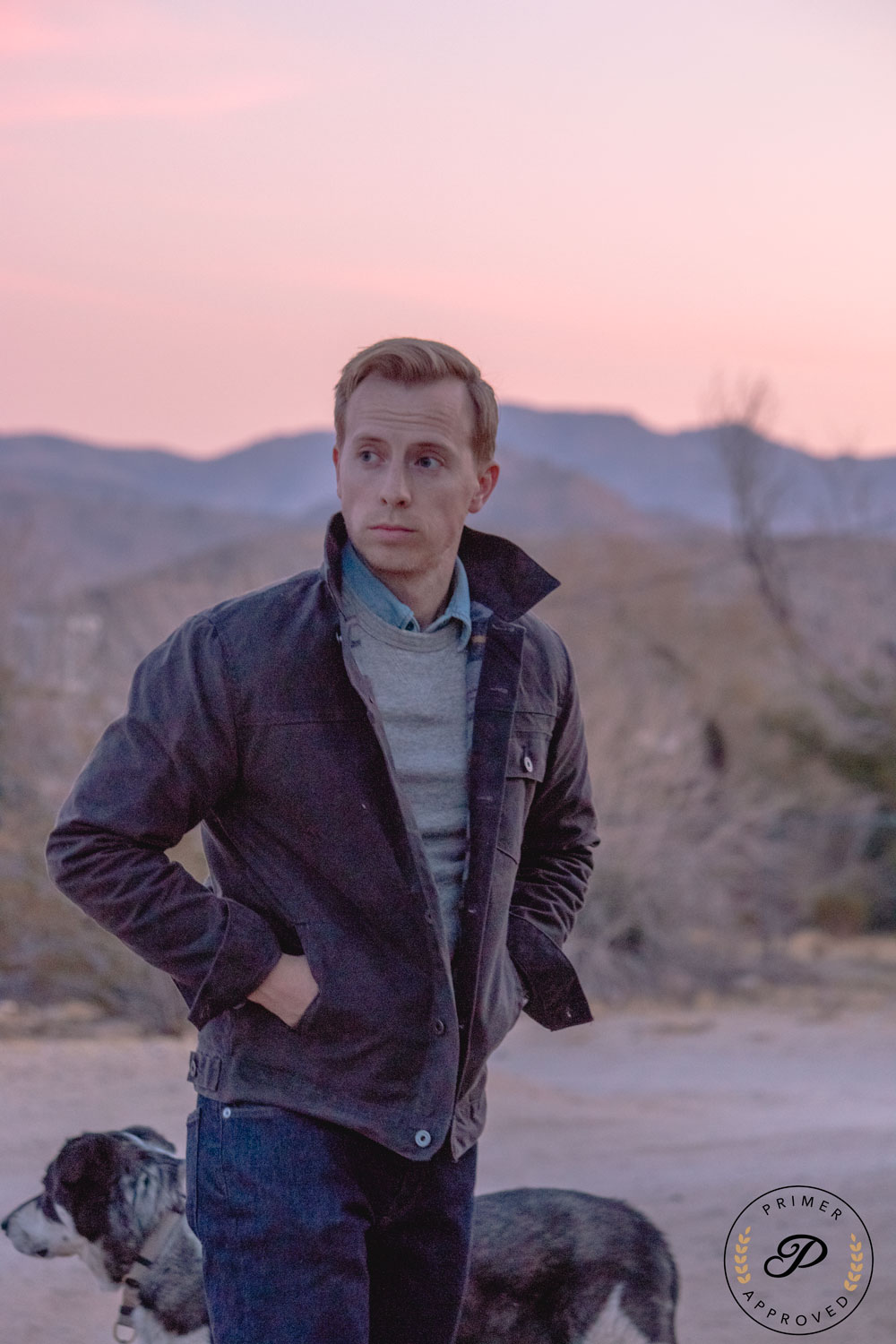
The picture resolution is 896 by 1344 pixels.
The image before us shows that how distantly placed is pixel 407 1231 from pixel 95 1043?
967 cm

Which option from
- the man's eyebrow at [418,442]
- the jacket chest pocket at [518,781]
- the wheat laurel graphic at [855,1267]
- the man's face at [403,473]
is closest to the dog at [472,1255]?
the jacket chest pocket at [518,781]

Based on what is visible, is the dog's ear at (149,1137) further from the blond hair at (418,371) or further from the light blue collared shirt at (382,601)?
the blond hair at (418,371)

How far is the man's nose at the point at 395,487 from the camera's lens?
251 cm

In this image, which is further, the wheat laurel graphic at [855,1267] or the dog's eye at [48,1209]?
the wheat laurel graphic at [855,1267]

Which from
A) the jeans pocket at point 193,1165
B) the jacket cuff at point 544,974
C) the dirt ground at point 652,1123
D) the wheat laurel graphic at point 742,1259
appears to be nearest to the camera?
the jeans pocket at point 193,1165

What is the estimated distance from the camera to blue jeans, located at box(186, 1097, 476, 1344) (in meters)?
2.23

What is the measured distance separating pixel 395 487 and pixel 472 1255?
1899 mm

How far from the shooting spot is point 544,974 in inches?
106

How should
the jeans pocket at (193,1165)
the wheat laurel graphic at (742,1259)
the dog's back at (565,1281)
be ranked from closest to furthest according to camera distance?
the jeans pocket at (193,1165)
the dog's back at (565,1281)
the wheat laurel graphic at (742,1259)

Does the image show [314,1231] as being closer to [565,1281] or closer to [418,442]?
[418,442]

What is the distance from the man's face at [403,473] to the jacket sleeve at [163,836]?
369 millimetres

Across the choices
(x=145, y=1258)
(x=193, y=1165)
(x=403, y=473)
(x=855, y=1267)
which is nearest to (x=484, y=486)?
(x=403, y=473)

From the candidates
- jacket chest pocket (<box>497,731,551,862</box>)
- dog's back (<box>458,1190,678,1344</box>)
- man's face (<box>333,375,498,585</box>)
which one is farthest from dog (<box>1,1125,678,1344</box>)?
A: man's face (<box>333,375,498,585</box>)

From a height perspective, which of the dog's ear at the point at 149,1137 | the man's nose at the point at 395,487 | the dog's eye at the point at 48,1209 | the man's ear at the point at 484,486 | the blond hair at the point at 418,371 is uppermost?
the blond hair at the point at 418,371
